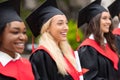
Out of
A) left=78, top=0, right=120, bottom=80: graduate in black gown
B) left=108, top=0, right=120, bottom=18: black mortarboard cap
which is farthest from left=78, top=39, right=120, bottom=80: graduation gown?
left=108, top=0, right=120, bottom=18: black mortarboard cap

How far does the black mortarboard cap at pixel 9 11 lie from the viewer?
4.58m

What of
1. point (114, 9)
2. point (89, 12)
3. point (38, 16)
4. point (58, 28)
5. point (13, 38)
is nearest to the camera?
point (13, 38)

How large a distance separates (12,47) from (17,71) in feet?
0.82

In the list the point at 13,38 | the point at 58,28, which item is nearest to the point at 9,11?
the point at 13,38

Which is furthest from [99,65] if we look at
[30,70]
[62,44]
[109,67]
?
[30,70]

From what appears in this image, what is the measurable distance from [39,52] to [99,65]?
1023mm

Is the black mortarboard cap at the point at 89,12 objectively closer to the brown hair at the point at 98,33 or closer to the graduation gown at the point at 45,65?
the brown hair at the point at 98,33

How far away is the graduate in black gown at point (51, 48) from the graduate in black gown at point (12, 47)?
0.33 metres

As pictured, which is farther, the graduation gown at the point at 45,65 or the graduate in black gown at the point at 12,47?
the graduation gown at the point at 45,65

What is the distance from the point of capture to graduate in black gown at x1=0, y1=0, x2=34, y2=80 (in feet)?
14.9

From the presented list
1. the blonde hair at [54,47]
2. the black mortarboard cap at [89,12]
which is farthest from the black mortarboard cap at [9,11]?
the black mortarboard cap at [89,12]

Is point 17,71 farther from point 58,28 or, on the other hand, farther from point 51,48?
point 58,28

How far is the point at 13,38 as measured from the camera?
454cm

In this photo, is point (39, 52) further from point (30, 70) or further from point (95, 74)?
point (95, 74)
